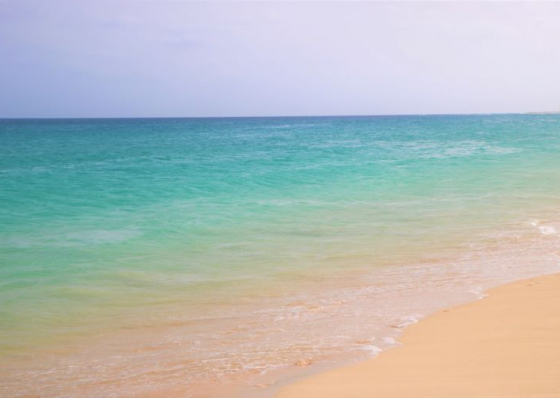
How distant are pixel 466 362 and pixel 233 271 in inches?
176

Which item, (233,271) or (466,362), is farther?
(233,271)

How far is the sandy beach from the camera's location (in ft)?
13.0

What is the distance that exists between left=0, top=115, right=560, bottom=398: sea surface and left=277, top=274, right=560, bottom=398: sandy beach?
34cm

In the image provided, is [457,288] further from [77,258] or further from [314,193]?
[314,193]

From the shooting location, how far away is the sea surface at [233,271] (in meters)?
5.12

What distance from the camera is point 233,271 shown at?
8.48 m

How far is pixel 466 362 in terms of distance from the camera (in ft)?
14.7

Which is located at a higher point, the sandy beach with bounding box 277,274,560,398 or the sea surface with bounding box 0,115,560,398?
the sandy beach with bounding box 277,274,560,398

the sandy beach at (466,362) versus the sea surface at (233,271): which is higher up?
the sandy beach at (466,362)

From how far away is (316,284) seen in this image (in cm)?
768

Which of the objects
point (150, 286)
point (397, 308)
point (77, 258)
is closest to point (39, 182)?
point (77, 258)

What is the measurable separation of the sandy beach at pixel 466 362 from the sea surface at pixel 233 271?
0.34 metres

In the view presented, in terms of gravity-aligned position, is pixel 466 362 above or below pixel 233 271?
above

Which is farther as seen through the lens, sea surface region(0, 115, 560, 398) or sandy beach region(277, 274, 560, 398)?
sea surface region(0, 115, 560, 398)
